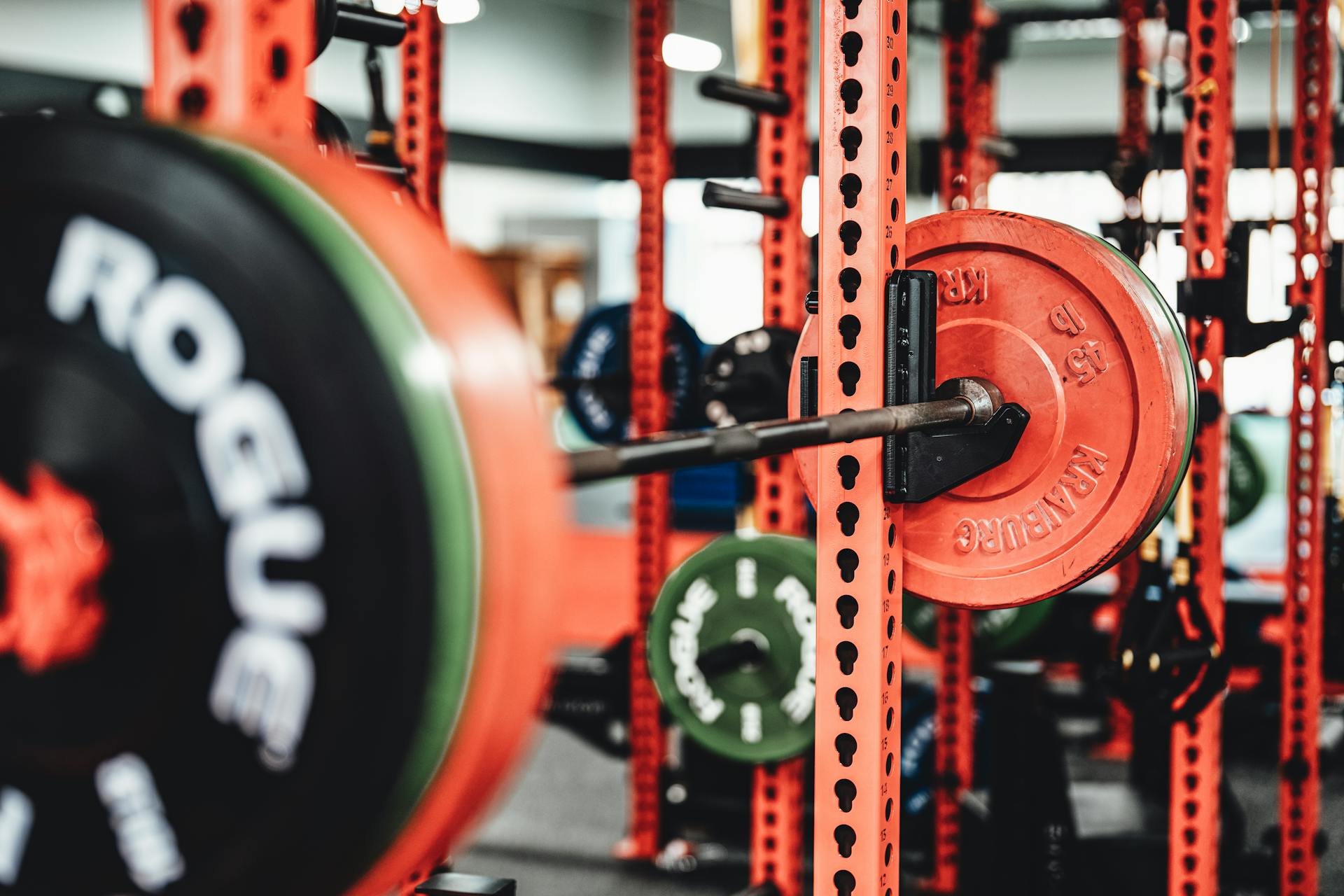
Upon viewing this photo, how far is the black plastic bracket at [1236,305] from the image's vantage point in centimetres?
Answer: 251

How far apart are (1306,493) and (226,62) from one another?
10.6 feet

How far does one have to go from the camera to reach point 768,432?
1183 mm

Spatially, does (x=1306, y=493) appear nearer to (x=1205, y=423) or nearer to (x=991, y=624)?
(x=991, y=624)

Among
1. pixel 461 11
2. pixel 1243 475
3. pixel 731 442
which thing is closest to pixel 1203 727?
pixel 731 442

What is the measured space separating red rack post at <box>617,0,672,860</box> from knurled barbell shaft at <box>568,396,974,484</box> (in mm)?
2380

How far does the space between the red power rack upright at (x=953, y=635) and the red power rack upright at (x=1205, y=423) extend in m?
1.10

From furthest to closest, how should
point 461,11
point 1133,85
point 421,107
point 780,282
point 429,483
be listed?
point 461,11 → point 1133,85 → point 780,282 → point 421,107 → point 429,483

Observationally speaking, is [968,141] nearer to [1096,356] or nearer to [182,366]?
[1096,356]

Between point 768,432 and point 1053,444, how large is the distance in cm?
58

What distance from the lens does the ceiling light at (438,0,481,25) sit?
972cm

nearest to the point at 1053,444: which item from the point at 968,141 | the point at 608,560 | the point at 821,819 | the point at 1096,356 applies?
the point at 1096,356

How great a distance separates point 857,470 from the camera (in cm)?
156

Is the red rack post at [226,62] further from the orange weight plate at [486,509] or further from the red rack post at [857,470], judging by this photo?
the red rack post at [857,470]

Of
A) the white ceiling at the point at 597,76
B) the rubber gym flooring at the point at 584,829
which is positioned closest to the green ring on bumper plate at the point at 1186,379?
the rubber gym flooring at the point at 584,829
